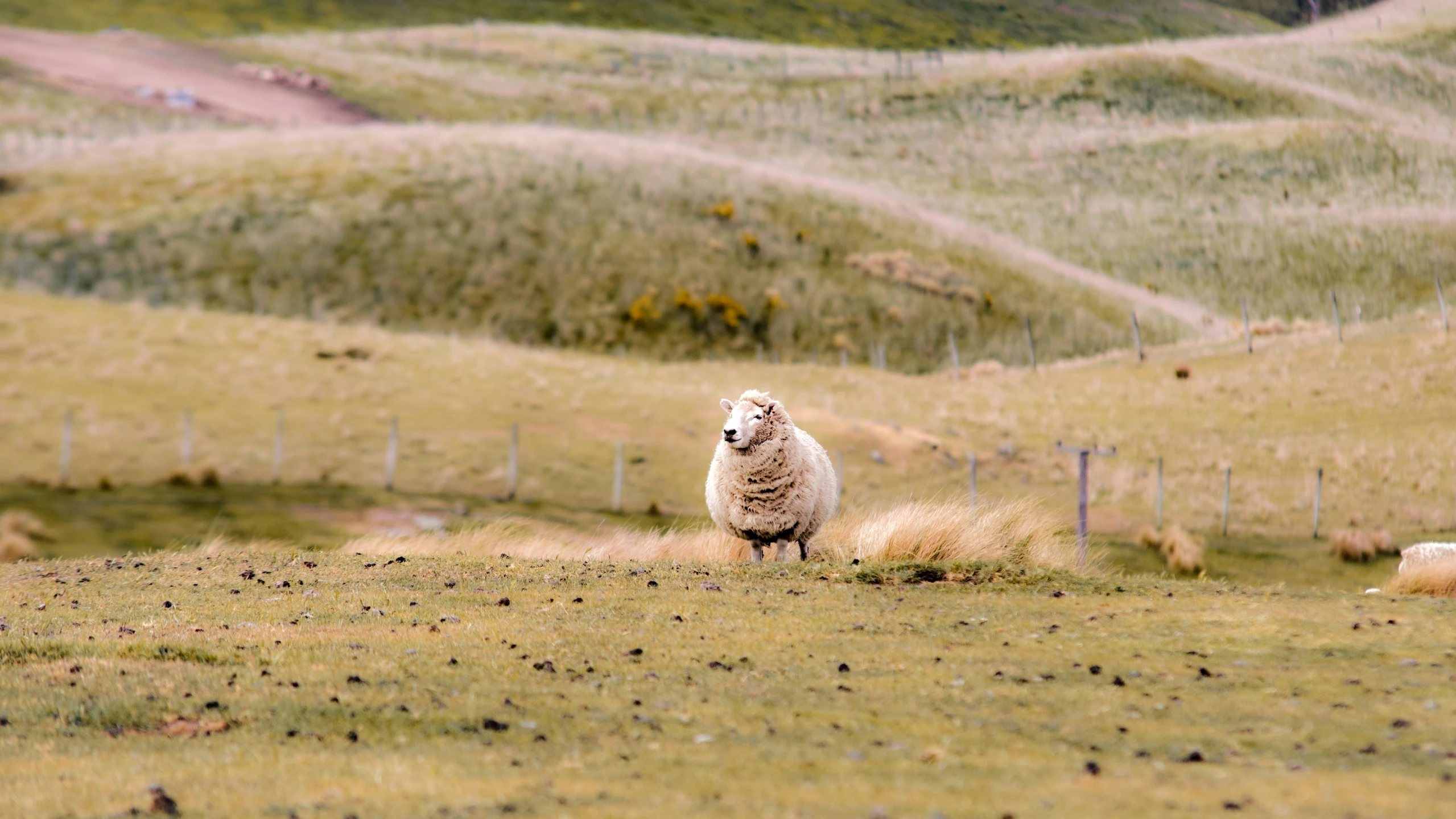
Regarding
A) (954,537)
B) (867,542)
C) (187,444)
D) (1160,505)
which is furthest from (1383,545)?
(187,444)

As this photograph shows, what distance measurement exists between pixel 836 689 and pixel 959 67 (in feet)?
416

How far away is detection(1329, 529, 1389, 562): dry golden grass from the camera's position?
29.4 m

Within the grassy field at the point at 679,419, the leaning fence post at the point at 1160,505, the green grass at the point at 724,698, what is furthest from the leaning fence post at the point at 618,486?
the green grass at the point at 724,698

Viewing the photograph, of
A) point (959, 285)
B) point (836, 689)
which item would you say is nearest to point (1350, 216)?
point (959, 285)

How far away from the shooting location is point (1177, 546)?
98.8 ft

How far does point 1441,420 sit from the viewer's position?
39.1m

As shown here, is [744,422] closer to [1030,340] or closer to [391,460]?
[391,460]

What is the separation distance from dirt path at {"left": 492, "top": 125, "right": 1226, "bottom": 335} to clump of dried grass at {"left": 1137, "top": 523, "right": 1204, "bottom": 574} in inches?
1725

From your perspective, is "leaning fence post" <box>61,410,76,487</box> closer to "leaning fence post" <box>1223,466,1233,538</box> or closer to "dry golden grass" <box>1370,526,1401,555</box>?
"leaning fence post" <box>1223,466,1233,538</box>

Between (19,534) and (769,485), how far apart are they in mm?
19325

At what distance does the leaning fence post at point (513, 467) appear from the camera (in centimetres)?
3616

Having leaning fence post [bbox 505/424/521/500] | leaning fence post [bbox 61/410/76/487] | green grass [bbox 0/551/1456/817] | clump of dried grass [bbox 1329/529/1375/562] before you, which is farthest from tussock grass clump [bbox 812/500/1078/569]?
leaning fence post [bbox 61/410/76/487]

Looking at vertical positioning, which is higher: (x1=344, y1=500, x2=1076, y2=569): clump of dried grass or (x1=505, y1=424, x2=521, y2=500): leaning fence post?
(x1=344, y1=500, x2=1076, y2=569): clump of dried grass

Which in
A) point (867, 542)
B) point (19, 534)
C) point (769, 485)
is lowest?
point (19, 534)
